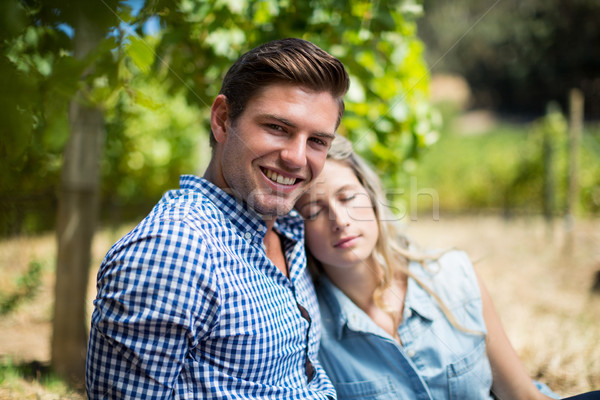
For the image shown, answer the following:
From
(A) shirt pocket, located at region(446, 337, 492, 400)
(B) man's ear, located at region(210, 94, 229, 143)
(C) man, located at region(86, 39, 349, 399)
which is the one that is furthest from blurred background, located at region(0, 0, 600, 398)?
(A) shirt pocket, located at region(446, 337, 492, 400)

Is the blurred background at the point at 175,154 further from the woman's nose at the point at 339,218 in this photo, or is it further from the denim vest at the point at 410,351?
the woman's nose at the point at 339,218

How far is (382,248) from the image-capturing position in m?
2.28

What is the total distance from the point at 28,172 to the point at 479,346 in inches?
175

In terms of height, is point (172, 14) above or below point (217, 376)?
above

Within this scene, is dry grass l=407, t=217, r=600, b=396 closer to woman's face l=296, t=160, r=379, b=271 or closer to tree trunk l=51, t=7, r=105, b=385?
woman's face l=296, t=160, r=379, b=271

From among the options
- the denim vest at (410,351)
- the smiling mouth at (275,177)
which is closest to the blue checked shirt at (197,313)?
the smiling mouth at (275,177)

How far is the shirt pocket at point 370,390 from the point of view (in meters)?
1.91

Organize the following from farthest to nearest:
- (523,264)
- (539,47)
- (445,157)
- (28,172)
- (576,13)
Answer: (539,47) → (576,13) → (445,157) → (523,264) → (28,172)

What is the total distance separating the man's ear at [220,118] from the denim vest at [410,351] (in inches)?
33.7

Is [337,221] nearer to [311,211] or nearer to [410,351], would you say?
[311,211]

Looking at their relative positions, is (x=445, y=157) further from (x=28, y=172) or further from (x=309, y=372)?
(x=309, y=372)

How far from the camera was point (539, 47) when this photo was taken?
84.3 ft

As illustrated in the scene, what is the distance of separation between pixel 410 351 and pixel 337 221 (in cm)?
64

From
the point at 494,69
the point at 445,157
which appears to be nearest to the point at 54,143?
the point at 445,157
